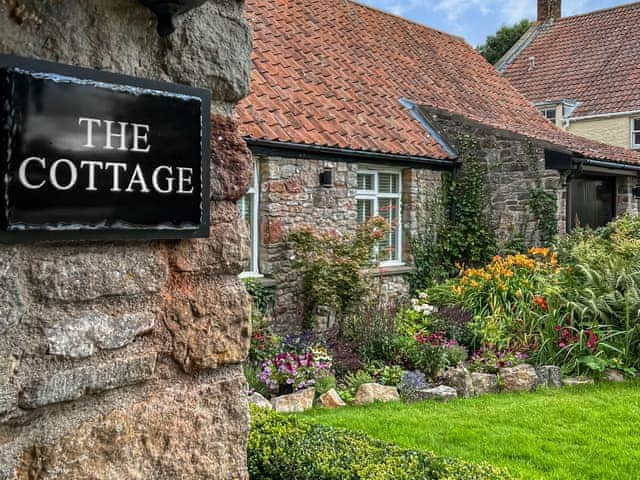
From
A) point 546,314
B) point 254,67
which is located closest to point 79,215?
point 546,314

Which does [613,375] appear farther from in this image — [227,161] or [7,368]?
[7,368]

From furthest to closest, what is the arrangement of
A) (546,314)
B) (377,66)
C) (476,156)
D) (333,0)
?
(333,0) → (377,66) → (476,156) → (546,314)

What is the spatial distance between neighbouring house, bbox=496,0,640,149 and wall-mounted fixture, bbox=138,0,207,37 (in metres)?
20.0

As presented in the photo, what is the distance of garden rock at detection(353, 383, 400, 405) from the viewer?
6.35 m

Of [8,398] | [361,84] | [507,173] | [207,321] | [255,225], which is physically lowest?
[8,398]

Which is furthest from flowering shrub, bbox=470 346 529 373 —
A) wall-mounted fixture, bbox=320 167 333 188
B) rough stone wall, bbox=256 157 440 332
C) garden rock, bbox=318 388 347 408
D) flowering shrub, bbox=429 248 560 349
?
wall-mounted fixture, bbox=320 167 333 188

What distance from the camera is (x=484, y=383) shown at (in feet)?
22.5

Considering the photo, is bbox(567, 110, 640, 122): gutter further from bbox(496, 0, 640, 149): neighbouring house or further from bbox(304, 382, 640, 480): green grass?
bbox(304, 382, 640, 480): green grass

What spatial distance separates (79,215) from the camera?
62.7 inches

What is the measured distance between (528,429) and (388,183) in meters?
6.50

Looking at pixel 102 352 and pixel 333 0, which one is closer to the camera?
pixel 102 352

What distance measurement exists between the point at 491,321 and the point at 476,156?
176 inches

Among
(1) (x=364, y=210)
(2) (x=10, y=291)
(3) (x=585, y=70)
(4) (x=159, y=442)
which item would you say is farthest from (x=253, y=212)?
(3) (x=585, y=70)

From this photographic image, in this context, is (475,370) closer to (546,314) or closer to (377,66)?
(546,314)
